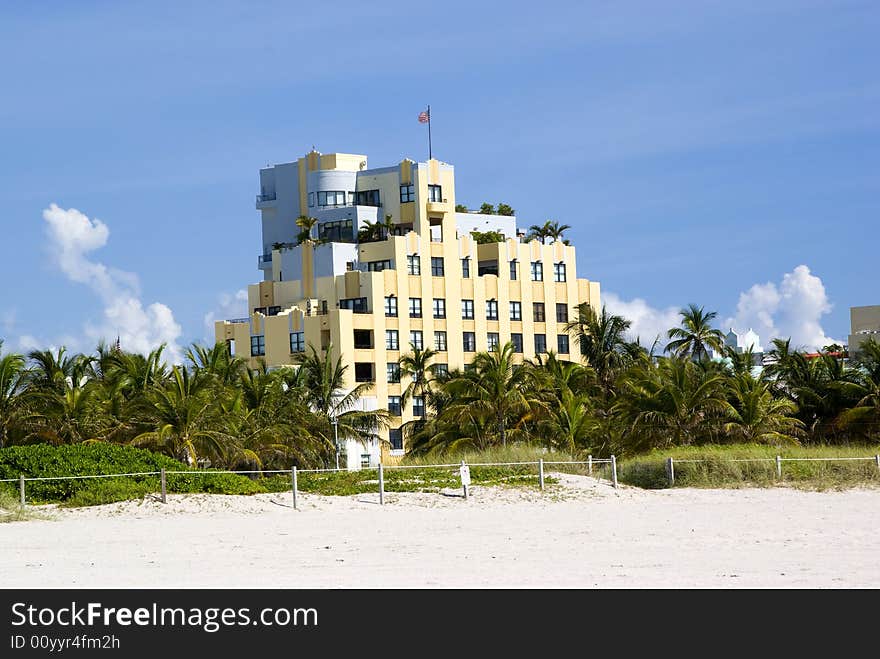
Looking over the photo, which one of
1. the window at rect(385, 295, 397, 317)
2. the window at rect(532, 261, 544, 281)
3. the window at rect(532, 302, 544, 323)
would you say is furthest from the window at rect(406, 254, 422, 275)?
the window at rect(532, 302, 544, 323)

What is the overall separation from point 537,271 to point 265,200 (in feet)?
72.3

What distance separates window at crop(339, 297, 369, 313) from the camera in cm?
9100

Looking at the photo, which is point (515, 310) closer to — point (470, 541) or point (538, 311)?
point (538, 311)

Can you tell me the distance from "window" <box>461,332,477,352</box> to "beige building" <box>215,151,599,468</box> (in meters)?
0.07

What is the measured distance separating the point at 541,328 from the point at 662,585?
8287 cm

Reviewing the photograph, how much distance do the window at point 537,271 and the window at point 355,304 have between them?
14.8 m

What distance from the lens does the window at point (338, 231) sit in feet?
319

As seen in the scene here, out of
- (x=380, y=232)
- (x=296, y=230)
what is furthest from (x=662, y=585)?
(x=296, y=230)

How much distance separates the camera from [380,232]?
95.6 m

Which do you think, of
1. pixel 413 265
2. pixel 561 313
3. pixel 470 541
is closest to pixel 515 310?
pixel 561 313

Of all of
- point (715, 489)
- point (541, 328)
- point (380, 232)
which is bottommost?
point (715, 489)

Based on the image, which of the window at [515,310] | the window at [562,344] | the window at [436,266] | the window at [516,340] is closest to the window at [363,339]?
the window at [436,266]

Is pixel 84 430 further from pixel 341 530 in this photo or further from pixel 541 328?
pixel 541 328
